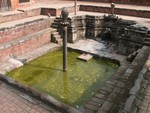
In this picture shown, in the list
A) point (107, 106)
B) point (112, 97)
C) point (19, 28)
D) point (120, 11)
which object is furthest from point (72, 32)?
point (107, 106)

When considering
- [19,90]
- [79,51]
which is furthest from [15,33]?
[19,90]

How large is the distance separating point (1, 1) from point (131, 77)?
9657 millimetres

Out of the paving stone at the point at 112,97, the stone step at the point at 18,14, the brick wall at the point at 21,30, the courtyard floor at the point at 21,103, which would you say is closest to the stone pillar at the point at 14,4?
the stone step at the point at 18,14

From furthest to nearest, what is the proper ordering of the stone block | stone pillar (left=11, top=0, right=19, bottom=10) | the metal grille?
1. stone pillar (left=11, top=0, right=19, bottom=10)
2. the metal grille
3. the stone block

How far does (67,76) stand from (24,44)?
10.1 ft

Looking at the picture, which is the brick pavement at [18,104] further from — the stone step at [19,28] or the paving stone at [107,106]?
the stone step at [19,28]

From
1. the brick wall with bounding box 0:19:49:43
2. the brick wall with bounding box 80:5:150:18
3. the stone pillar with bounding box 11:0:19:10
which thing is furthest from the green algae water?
the stone pillar with bounding box 11:0:19:10

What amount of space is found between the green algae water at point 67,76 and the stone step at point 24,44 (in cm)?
89

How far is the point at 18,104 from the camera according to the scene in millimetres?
5188

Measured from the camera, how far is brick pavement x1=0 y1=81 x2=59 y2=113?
4.95 m

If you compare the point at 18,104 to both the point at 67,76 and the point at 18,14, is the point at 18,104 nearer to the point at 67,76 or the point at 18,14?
the point at 67,76

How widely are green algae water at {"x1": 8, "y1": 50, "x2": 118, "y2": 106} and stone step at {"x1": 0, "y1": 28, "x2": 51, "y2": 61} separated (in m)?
0.89

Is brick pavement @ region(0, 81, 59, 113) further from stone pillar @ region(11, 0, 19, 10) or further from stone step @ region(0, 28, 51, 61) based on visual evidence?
stone pillar @ region(11, 0, 19, 10)

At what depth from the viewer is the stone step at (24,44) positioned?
955 cm
